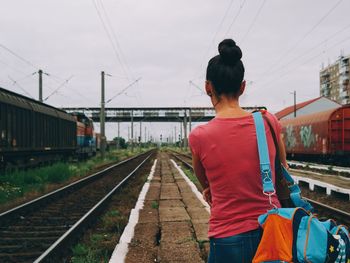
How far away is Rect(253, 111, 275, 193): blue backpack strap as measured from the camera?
1.96 m

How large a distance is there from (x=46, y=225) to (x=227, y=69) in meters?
6.95

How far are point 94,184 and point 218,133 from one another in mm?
15008

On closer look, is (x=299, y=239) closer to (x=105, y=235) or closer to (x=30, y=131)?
(x=105, y=235)

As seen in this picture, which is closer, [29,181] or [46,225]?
[46,225]

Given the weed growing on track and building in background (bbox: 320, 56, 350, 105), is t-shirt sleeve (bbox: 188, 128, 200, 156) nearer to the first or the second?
the weed growing on track

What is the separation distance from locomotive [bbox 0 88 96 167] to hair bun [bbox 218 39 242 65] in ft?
45.3

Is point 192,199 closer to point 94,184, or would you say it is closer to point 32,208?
point 32,208

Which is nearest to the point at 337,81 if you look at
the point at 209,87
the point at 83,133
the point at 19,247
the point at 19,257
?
the point at 83,133

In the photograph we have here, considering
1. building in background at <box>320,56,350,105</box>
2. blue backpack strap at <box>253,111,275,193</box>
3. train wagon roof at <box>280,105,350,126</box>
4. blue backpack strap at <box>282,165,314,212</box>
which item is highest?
building in background at <box>320,56,350,105</box>

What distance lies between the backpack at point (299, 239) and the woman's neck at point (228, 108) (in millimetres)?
482

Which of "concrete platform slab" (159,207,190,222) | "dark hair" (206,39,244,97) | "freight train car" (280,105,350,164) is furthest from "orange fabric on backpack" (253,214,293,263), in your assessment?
"freight train car" (280,105,350,164)

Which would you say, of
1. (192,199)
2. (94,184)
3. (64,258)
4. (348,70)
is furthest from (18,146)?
(348,70)

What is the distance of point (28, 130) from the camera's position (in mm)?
18234

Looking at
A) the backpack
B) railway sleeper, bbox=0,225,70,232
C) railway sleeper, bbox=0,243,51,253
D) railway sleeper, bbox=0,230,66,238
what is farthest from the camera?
railway sleeper, bbox=0,225,70,232
